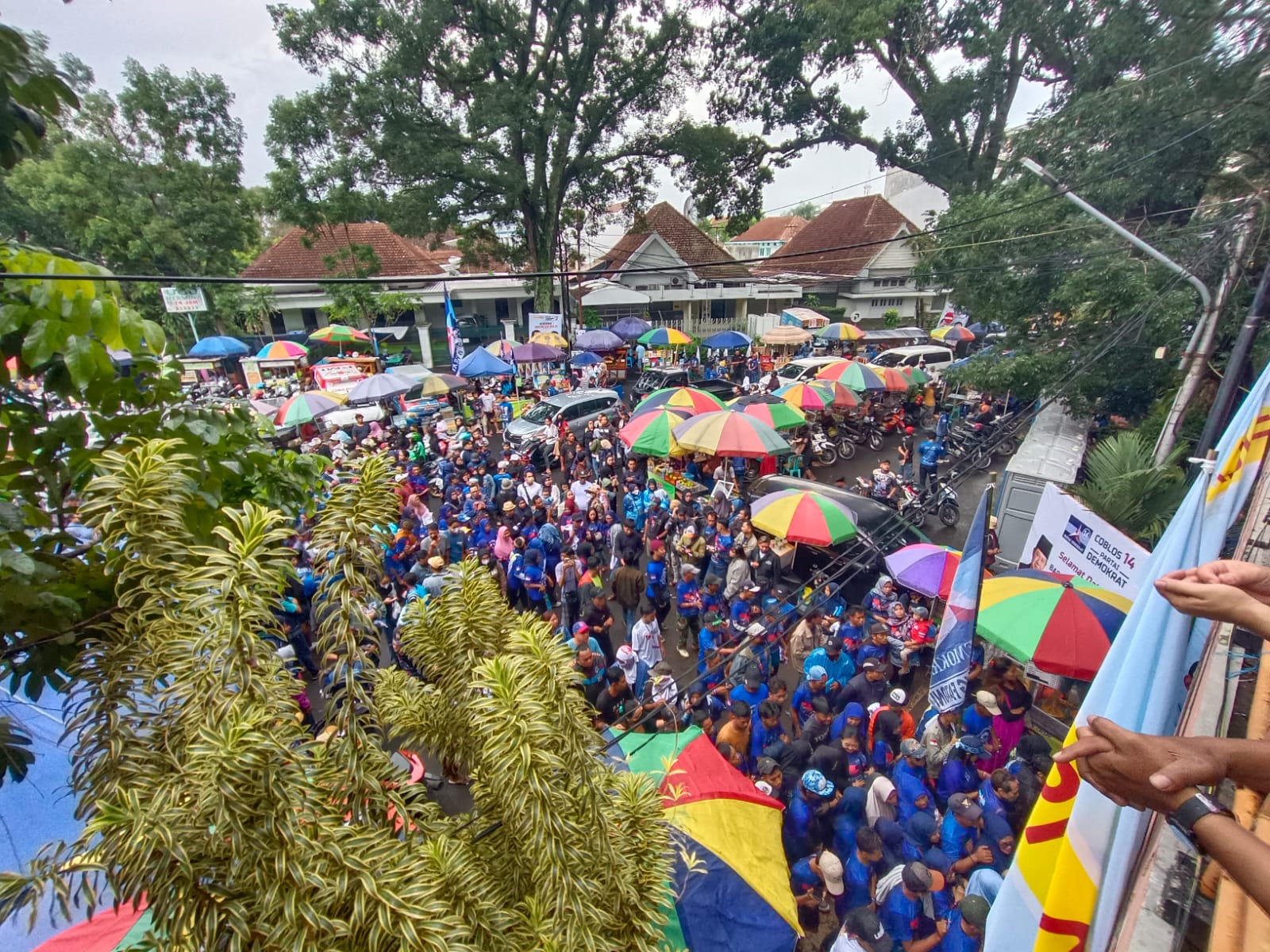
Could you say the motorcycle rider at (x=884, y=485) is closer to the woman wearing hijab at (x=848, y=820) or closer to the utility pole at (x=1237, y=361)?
the utility pole at (x=1237, y=361)

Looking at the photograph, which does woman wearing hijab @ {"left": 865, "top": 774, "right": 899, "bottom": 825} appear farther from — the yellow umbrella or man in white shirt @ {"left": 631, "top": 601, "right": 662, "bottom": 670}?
the yellow umbrella

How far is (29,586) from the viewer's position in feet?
6.14

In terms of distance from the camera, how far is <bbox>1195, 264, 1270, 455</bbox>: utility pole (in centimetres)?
625

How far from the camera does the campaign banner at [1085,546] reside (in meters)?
6.15

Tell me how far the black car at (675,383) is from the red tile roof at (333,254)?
16462 millimetres

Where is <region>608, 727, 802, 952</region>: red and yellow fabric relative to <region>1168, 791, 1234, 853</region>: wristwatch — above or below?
below

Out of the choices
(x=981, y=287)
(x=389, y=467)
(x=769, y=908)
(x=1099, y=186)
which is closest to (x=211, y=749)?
(x=389, y=467)

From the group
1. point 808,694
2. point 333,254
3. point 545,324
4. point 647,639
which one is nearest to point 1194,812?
point 808,694

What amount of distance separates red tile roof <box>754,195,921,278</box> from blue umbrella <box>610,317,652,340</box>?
11.5 metres

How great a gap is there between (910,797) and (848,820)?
0.62 m

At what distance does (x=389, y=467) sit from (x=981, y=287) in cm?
1422

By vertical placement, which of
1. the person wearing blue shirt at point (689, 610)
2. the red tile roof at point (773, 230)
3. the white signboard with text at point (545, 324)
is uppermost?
the red tile roof at point (773, 230)

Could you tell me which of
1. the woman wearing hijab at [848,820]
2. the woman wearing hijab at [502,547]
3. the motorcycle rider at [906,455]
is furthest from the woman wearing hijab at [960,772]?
the motorcycle rider at [906,455]

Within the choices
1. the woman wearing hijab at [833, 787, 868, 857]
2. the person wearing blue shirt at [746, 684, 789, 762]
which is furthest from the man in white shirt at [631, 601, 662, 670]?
the woman wearing hijab at [833, 787, 868, 857]
